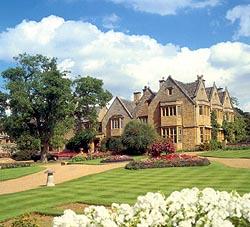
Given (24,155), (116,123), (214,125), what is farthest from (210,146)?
(24,155)

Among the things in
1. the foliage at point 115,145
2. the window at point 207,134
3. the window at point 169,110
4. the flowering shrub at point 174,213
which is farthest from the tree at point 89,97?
the flowering shrub at point 174,213

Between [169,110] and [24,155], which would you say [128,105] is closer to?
[169,110]

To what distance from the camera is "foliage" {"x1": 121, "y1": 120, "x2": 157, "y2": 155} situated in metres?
49.7

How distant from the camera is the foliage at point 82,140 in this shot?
6212 cm

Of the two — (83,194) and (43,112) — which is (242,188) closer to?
(83,194)

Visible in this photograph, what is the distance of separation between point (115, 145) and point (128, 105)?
9.63 meters

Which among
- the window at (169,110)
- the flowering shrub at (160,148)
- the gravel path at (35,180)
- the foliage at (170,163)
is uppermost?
the window at (169,110)

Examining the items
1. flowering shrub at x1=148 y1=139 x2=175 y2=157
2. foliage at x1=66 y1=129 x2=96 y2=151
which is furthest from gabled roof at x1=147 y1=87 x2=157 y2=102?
flowering shrub at x1=148 y1=139 x2=175 y2=157

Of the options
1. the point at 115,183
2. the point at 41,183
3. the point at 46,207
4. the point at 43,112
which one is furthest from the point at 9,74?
the point at 46,207

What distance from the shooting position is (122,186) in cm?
2266

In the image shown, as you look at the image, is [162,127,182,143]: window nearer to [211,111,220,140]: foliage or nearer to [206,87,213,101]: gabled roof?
[211,111,220,140]: foliage

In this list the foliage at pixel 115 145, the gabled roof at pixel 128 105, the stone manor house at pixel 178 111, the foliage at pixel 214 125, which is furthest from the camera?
the gabled roof at pixel 128 105

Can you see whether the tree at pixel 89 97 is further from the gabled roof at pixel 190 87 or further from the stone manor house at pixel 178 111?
the gabled roof at pixel 190 87

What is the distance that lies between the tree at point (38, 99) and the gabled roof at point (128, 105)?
9633 mm
